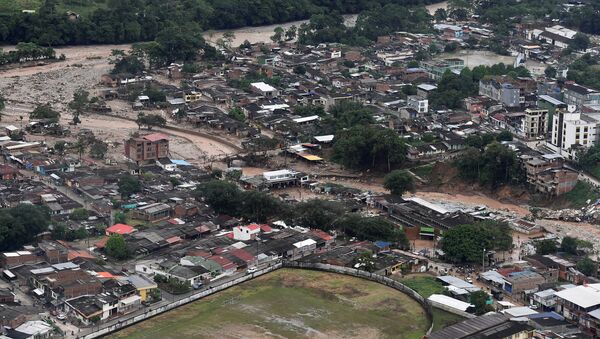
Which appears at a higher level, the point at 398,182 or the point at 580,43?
the point at 580,43

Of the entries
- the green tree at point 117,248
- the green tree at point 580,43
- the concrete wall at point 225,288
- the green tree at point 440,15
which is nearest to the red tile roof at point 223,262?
the concrete wall at point 225,288

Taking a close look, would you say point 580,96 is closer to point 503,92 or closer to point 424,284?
point 503,92

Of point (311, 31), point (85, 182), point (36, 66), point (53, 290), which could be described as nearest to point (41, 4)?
point (36, 66)

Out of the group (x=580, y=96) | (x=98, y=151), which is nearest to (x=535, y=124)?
(x=580, y=96)

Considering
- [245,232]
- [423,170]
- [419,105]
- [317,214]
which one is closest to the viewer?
[245,232]

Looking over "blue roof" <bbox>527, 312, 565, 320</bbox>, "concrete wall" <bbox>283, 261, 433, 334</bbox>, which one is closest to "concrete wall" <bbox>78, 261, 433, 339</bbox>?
"concrete wall" <bbox>283, 261, 433, 334</bbox>

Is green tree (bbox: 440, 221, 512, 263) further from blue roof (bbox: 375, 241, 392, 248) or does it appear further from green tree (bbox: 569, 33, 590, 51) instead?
green tree (bbox: 569, 33, 590, 51)
